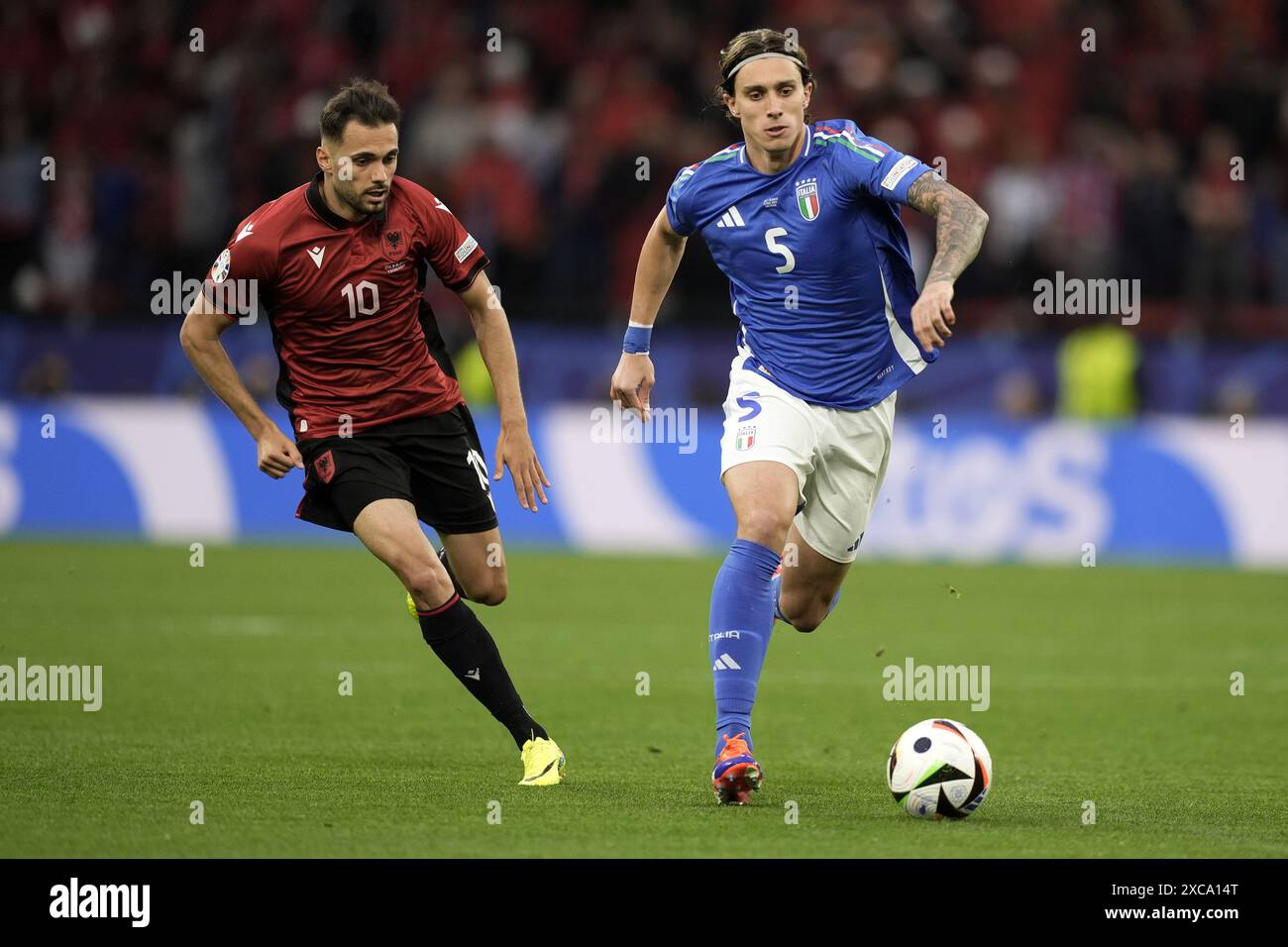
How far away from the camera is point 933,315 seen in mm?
5898

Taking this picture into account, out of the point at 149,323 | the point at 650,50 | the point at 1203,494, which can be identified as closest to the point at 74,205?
the point at 149,323

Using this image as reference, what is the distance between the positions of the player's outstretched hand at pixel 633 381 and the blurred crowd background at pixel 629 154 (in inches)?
401

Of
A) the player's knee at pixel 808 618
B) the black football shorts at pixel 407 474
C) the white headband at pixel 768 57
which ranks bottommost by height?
the player's knee at pixel 808 618

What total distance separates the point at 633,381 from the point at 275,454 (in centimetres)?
140

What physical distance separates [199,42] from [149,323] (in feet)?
13.9

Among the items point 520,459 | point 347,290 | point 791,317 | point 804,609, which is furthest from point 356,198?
point 804,609

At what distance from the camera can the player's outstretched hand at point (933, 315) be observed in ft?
19.4

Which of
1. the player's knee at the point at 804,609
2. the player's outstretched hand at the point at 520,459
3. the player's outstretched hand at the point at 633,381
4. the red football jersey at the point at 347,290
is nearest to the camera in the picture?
the red football jersey at the point at 347,290

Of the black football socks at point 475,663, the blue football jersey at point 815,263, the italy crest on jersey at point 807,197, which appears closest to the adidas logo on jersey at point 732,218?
the blue football jersey at point 815,263

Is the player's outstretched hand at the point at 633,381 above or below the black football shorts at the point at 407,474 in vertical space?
above

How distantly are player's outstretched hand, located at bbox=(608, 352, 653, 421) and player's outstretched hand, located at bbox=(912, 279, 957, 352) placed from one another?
145 cm

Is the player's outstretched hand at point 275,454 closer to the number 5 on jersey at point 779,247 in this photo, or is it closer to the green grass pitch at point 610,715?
the green grass pitch at point 610,715

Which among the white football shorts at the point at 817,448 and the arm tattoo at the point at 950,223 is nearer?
the arm tattoo at the point at 950,223

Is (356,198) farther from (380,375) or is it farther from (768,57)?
(768,57)
